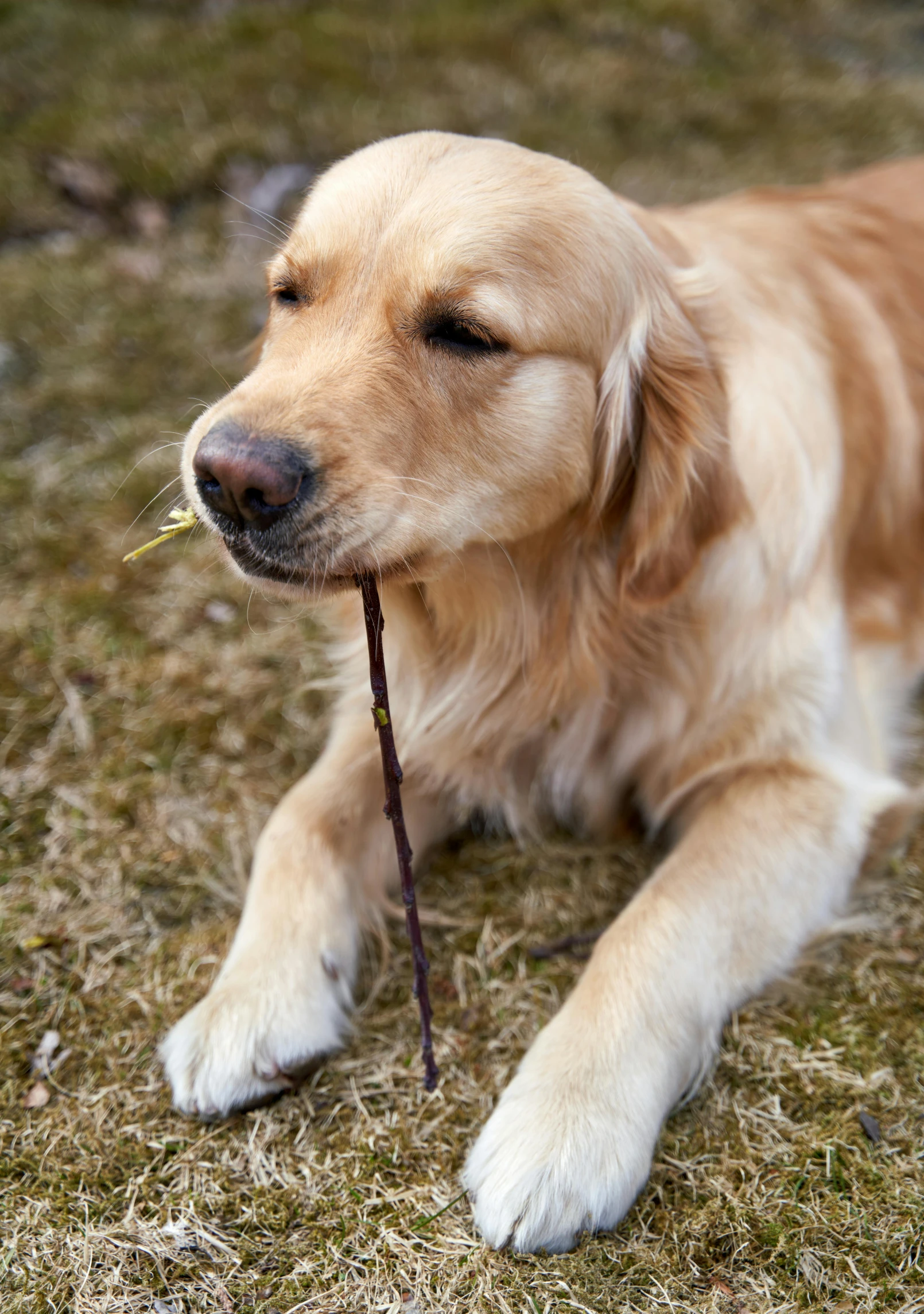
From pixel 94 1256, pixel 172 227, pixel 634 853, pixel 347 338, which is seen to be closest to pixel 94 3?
pixel 172 227

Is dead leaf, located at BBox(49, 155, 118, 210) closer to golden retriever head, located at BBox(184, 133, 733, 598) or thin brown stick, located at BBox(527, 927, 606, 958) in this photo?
golden retriever head, located at BBox(184, 133, 733, 598)

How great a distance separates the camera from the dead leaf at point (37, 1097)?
2.00m

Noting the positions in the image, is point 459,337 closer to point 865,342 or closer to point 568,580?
point 568,580

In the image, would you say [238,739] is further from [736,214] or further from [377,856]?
[736,214]

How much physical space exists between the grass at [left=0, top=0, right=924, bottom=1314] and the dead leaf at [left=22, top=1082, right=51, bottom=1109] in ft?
0.05

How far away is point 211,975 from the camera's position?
7.39ft

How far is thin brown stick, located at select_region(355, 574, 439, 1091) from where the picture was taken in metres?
1.92

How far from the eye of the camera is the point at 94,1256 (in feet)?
5.74

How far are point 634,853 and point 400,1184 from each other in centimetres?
99

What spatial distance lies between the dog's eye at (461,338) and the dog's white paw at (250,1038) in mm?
1289

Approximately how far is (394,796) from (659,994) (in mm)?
640

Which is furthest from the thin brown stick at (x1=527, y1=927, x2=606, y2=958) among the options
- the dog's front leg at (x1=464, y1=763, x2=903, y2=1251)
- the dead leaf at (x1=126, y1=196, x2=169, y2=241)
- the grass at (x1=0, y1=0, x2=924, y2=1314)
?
the dead leaf at (x1=126, y1=196, x2=169, y2=241)

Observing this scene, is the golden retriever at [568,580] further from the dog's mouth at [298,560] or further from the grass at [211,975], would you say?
the grass at [211,975]

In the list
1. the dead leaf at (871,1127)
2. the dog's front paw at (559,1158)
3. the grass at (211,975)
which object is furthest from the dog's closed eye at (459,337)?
the dead leaf at (871,1127)
